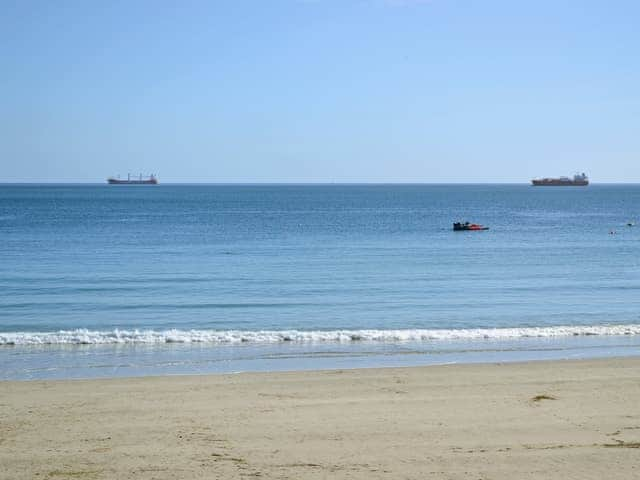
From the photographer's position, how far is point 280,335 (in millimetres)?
21875

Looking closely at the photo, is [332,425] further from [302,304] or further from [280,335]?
[302,304]

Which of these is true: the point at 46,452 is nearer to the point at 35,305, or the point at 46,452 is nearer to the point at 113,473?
the point at 113,473

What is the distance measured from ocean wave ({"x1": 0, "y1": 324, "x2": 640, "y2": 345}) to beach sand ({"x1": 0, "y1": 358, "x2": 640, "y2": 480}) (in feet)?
16.5

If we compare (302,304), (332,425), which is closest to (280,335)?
(302,304)

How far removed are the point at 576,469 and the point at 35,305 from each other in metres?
21.3

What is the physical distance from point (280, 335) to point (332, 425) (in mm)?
9809

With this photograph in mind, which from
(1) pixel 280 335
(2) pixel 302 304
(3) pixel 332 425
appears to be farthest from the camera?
(2) pixel 302 304

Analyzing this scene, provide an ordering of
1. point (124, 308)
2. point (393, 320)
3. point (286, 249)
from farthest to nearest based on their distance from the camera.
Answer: point (286, 249) → point (124, 308) → point (393, 320)

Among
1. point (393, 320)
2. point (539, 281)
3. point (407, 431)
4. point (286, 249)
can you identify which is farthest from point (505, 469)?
point (286, 249)

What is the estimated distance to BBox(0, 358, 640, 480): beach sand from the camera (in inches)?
397

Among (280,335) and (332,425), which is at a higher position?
(332,425)

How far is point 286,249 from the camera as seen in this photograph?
49.3 meters

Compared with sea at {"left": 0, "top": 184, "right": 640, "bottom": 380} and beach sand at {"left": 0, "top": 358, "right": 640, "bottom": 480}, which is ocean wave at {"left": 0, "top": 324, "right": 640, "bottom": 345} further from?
beach sand at {"left": 0, "top": 358, "right": 640, "bottom": 480}

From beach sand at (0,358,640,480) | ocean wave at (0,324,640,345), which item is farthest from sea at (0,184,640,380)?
beach sand at (0,358,640,480)
